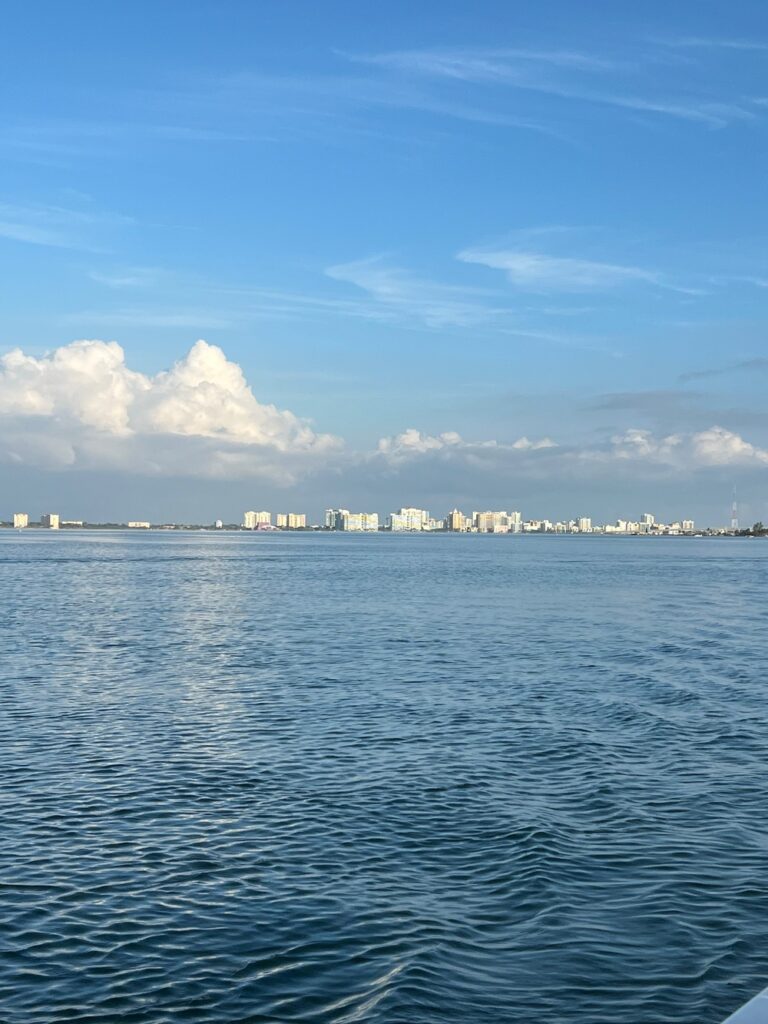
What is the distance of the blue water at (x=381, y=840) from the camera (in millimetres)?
14938

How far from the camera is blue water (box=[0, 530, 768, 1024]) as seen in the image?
1494 cm

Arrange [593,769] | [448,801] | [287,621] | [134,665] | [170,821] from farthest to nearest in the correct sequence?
[287,621] → [134,665] → [593,769] → [448,801] → [170,821]

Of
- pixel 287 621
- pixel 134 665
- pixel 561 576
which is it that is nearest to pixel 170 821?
pixel 134 665

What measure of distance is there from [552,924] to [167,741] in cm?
1751

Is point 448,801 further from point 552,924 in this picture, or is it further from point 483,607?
point 483,607

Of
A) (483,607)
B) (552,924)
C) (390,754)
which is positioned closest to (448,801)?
(390,754)

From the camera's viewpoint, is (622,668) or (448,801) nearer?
(448,801)

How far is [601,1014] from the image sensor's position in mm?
14141

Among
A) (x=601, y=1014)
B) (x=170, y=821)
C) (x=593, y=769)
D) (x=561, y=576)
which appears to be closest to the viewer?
(x=601, y=1014)

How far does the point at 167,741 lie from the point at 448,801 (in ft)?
36.2

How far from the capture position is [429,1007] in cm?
1436

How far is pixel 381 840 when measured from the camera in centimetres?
2148

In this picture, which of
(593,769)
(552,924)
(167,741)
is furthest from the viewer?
(167,741)

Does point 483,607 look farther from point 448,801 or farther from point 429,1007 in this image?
point 429,1007
